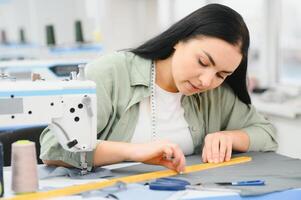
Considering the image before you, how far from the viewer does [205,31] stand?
1424 mm

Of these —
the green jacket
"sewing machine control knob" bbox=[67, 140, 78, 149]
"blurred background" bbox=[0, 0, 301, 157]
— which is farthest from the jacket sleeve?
"blurred background" bbox=[0, 0, 301, 157]

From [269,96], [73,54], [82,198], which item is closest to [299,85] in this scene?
[269,96]

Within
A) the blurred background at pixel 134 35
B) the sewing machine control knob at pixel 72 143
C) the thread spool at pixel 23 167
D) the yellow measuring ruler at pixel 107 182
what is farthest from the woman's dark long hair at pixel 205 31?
the blurred background at pixel 134 35

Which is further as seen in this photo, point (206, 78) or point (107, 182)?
point (206, 78)

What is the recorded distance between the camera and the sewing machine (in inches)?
46.1

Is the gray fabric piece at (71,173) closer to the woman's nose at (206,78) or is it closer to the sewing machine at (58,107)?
the sewing machine at (58,107)

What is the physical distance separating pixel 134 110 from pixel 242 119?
41 centimetres

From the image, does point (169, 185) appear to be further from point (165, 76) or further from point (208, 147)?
point (165, 76)

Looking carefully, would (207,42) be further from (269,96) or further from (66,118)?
(269,96)

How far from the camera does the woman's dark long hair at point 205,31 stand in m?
1.41

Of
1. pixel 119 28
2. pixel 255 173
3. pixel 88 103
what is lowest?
pixel 255 173

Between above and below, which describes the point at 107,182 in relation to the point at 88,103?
below

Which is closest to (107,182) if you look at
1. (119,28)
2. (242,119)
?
(242,119)

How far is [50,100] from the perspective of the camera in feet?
3.91
